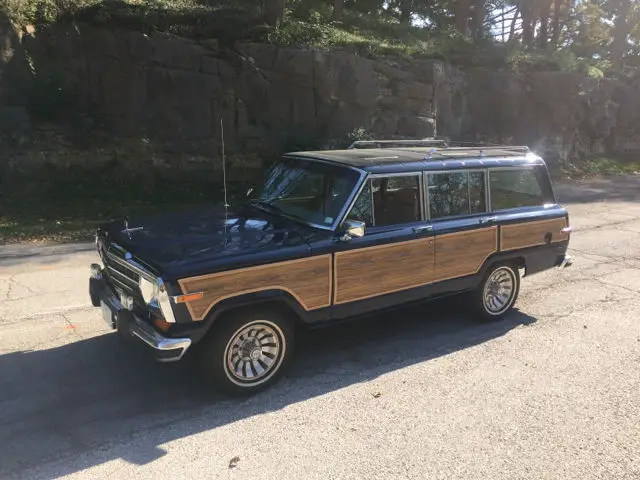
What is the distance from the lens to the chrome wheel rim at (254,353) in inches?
165

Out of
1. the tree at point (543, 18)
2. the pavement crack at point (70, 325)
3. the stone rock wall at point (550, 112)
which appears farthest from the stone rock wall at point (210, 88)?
the tree at point (543, 18)

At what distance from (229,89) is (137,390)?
11.3 metres

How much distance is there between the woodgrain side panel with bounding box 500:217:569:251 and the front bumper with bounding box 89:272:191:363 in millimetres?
3560

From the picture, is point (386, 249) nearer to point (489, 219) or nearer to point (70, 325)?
point (489, 219)

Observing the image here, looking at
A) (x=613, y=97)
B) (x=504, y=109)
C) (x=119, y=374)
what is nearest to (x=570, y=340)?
(x=119, y=374)

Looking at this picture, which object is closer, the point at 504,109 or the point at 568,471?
the point at 568,471

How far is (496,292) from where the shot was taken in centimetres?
602

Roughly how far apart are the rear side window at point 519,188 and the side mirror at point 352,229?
1.98 metres

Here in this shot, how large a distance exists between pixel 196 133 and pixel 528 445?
1200 cm

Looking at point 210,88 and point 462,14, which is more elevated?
point 462,14

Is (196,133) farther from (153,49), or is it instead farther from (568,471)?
(568,471)

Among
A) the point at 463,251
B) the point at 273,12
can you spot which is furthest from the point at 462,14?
the point at 463,251

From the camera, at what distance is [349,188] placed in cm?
487

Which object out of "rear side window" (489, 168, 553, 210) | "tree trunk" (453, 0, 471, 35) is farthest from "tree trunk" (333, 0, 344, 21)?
"rear side window" (489, 168, 553, 210)
